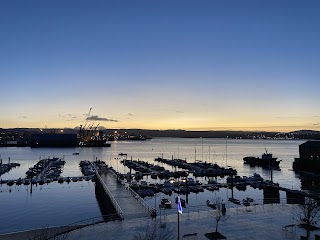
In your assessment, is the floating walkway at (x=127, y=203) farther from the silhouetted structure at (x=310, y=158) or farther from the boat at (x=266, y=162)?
the boat at (x=266, y=162)

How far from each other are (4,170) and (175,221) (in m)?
66.7

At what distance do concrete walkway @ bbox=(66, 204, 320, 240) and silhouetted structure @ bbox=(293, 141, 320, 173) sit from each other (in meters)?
50.2

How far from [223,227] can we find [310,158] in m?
59.0

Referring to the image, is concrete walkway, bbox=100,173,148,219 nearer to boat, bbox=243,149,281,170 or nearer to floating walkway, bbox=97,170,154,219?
floating walkway, bbox=97,170,154,219

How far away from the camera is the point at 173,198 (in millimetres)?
45125

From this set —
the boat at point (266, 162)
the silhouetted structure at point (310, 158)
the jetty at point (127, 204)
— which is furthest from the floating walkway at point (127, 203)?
the boat at point (266, 162)

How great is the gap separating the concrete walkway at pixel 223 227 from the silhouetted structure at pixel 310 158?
165 feet

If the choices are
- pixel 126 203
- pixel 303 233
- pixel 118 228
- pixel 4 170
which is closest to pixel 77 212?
pixel 126 203

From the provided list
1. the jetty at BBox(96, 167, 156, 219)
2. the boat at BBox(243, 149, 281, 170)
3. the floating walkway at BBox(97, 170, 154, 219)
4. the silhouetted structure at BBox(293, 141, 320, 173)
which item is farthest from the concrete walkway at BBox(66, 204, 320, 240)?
the boat at BBox(243, 149, 281, 170)

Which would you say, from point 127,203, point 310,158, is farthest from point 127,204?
point 310,158

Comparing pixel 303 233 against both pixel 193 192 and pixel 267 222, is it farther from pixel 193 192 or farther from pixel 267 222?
pixel 193 192

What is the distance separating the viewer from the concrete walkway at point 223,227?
19.4 m

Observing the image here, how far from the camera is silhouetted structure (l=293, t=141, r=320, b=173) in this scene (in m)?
70.0

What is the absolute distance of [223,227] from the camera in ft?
70.0
